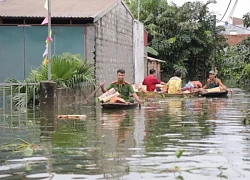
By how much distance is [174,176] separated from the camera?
669 cm

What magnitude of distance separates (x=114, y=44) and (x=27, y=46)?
224 inches

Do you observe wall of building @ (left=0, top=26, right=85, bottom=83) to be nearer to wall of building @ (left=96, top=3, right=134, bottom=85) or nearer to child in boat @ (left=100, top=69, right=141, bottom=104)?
wall of building @ (left=96, top=3, right=134, bottom=85)

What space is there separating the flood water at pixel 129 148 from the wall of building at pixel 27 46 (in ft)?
30.1

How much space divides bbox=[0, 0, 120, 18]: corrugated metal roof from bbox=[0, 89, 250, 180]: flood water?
9.36m

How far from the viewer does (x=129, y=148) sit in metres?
8.98

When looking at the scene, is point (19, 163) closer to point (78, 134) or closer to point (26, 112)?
point (78, 134)

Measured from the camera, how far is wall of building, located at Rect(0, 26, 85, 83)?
78.8ft

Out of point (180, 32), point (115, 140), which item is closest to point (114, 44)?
point (115, 140)

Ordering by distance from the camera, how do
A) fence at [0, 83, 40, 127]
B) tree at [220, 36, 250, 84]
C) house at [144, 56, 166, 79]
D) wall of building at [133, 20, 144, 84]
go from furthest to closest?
1. house at [144, 56, 166, 79]
2. tree at [220, 36, 250, 84]
3. wall of building at [133, 20, 144, 84]
4. fence at [0, 83, 40, 127]

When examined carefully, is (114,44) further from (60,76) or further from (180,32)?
(180,32)

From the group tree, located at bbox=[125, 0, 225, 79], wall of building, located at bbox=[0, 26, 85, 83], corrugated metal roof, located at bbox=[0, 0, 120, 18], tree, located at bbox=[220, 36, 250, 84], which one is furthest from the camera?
tree, located at bbox=[125, 0, 225, 79]

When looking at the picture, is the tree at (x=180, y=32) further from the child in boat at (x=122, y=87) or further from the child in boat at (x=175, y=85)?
the child in boat at (x=122, y=87)

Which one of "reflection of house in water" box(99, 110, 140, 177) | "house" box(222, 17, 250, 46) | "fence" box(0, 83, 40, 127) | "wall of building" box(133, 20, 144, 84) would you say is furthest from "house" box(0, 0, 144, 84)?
"house" box(222, 17, 250, 46)

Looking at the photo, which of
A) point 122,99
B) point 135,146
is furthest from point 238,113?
point 135,146
